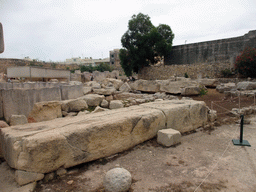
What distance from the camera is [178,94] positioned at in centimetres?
1080

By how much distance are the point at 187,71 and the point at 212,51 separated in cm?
342

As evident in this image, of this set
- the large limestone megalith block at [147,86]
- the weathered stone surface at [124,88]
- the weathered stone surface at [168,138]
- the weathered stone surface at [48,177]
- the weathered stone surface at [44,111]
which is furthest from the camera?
the large limestone megalith block at [147,86]

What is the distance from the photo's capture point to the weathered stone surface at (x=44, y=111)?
15.7 ft

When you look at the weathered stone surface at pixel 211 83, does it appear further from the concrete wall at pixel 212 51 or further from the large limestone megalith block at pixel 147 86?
the concrete wall at pixel 212 51

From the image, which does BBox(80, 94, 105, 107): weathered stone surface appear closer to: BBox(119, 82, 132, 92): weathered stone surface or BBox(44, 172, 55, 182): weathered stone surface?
BBox(44, 172, 55, 182): weathered stone surface

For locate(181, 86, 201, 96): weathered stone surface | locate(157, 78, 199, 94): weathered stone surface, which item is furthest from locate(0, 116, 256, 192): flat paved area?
locate(157, 78, 199, 94): weathered stone surface

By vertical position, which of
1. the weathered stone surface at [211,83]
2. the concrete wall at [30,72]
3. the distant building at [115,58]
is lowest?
the weathered stone surface at [211,83]

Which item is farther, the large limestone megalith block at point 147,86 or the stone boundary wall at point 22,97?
the large limestone megalith block at point 147,86

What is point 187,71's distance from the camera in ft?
63.2

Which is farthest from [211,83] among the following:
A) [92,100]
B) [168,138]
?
[168,138]

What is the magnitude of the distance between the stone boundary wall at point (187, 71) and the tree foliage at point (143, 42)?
120 cm

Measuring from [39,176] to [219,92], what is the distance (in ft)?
35.4

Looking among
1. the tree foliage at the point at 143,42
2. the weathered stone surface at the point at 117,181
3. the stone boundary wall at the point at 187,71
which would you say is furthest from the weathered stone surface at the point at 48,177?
the tree foliage at the point at 143,42

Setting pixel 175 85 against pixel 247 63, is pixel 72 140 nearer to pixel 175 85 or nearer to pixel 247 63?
pixel 175 85
